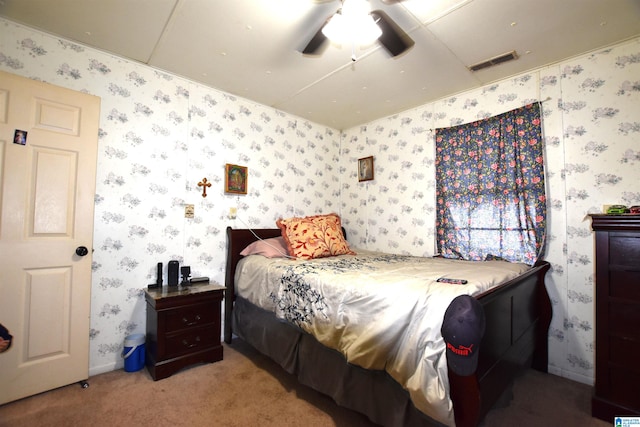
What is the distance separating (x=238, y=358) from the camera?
244 centimetres

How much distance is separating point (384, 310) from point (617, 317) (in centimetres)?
156

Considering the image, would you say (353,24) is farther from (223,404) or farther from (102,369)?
(102,369)

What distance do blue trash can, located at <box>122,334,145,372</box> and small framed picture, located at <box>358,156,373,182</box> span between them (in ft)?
9.71

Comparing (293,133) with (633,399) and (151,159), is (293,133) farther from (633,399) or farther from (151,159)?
(633,399)

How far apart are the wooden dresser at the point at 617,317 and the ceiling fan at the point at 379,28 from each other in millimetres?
1684

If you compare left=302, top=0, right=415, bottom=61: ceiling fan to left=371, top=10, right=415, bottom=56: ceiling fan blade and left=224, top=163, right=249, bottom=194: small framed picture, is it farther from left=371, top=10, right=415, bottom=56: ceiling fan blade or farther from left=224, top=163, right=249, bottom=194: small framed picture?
left=224, top=163, right=249, bottom=194: small framed picture

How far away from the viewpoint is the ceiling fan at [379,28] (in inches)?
59.4

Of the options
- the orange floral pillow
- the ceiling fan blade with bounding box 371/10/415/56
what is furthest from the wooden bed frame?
the ceiling fan blade with bounding box 371/10/415/56

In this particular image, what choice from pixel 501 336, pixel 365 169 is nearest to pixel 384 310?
pixel 501 336

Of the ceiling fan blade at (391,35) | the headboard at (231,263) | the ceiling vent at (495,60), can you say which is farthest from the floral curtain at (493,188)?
the headboard at (231,263)

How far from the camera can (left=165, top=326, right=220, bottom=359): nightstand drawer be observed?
2133mm

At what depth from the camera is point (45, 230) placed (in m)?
1.92

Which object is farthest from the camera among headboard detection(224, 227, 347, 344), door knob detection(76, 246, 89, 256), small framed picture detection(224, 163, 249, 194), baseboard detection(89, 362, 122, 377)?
small framed picture detection(224, 163, 249, 194)

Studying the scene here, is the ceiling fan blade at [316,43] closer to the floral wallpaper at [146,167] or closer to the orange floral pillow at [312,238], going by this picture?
the floral wallpaper at [146,167]
